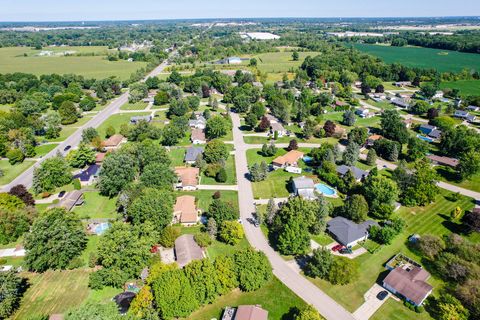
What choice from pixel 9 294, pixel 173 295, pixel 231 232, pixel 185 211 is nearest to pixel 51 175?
pixel 185 211

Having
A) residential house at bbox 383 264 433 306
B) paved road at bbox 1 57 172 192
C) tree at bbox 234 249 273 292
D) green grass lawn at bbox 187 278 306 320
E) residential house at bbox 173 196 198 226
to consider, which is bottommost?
paved road at bbox 1 57 172 192

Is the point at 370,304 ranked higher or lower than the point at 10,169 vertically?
higher

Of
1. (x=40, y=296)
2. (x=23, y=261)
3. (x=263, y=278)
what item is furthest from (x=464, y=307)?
(x=23, y=261)

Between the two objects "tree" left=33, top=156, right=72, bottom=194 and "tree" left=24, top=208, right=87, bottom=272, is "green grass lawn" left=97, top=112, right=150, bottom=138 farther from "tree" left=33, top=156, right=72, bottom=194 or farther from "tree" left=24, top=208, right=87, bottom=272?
"tree" left=24, top=208, right=87, bottom=272

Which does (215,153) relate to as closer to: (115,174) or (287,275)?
(115,174)

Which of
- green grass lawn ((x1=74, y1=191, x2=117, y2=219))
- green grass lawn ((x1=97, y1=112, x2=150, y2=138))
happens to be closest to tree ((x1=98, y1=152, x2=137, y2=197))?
green grass lawn ((x1=74, y1=191, x2=117, y2=219))

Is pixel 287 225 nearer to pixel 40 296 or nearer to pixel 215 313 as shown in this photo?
pixel 215 313
